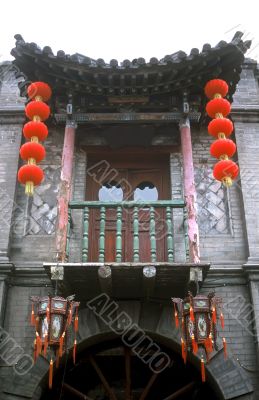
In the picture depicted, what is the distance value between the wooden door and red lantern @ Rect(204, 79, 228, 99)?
1558 mm

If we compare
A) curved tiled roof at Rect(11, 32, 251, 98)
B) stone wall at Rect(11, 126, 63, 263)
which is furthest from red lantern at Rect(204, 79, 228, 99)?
stone wall at Rect(11, 126, 63, 263)

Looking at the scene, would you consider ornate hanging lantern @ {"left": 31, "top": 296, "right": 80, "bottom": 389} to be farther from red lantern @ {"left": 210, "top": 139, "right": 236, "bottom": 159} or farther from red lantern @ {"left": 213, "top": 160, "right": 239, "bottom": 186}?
red lantern @ {"left": 210, "top": 139, "right": 236, "bottom": 159}

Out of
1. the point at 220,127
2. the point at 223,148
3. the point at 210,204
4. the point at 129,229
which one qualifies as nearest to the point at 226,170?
the point at 223,148

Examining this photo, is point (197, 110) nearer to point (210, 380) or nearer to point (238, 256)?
point (238, 256)

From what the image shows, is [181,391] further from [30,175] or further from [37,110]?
[37,110]

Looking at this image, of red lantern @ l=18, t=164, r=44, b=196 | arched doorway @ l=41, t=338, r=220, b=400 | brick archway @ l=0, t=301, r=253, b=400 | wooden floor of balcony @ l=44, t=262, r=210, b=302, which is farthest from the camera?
arched doorway @ l=41, t=338, r=220, b=400

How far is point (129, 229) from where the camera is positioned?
8.40 metres

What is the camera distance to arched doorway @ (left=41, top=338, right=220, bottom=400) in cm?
772

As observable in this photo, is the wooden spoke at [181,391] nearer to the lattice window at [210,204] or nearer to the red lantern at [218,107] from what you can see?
the lattice window at [210,204]

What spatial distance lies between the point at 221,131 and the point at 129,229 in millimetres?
2068

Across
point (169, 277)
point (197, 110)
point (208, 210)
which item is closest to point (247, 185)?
point (208, 210)

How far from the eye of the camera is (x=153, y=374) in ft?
25.6

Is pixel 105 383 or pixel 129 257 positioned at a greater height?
pixel 129 257

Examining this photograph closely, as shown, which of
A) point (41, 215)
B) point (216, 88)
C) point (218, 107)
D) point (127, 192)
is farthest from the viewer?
point (127, 192)
